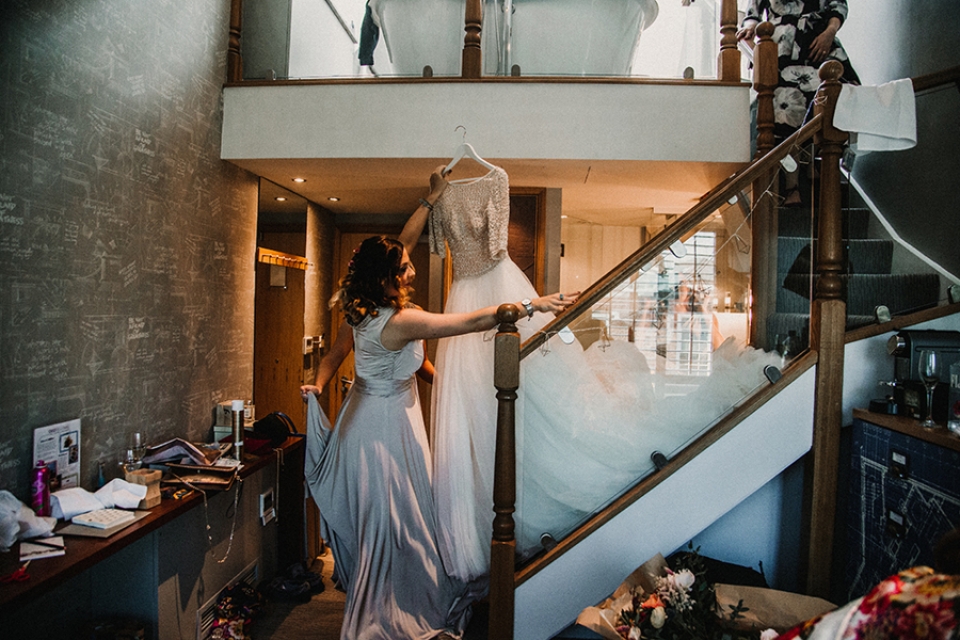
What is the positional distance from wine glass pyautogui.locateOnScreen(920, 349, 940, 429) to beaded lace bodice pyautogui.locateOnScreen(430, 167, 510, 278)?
1.58 m

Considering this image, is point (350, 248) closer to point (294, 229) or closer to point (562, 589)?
point (294, 229)

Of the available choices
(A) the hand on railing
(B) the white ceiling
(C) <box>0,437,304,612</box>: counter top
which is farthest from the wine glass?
(C) <box>0,437,304,612</box>: counter top

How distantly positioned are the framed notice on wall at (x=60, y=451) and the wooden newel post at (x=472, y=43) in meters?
2.20

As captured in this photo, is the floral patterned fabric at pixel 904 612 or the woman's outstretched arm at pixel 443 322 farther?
the woman's outstretched arm at pixel 443 322

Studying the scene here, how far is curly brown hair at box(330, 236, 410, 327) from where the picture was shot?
2391 millimetres

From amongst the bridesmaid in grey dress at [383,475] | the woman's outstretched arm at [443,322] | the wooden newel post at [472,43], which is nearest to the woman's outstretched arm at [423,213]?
the bridesmaid in grey dress at [383,475]

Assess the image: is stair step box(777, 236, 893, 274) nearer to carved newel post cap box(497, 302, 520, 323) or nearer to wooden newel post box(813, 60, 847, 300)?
wooden newel post box(813, 60, 847, 300)

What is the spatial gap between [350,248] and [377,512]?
2542mm

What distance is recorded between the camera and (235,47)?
2.95 metres

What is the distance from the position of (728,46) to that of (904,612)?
271 centimetres

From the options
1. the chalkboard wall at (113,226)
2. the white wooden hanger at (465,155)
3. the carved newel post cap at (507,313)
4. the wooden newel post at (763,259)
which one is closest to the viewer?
the chalkboard wall at (113,226)

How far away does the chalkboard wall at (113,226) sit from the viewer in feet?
5.98

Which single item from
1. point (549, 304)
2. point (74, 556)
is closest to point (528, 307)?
point (549, 304)

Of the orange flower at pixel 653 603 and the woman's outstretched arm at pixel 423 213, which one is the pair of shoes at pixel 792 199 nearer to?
the woman's outstretched arm at pixel 423 213
